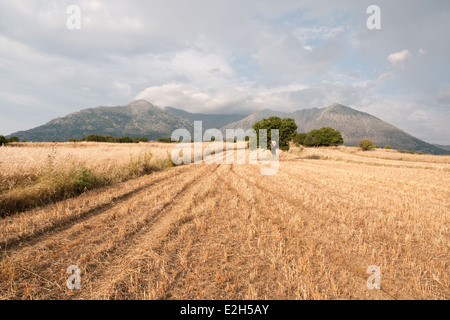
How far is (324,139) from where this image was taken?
81.4 m

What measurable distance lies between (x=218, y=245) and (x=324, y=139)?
89.0m

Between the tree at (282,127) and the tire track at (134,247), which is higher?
the tree at (282,127)

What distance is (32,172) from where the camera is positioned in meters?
7.61

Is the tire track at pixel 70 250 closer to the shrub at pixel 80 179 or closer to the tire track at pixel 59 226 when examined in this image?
the tire track at pixel 59 226

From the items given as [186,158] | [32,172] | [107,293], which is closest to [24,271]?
[107,293]

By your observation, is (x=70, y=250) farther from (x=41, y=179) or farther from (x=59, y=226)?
(x=41, y=179)

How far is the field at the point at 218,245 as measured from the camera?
308 cm

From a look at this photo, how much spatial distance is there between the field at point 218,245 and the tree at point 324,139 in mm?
81097

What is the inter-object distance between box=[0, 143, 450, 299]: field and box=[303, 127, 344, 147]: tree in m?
81.1

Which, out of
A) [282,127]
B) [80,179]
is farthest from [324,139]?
[80,179]

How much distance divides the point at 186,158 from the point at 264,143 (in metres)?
13.9

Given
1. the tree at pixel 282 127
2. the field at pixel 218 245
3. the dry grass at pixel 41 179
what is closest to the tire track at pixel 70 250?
the field at pixel 218 245

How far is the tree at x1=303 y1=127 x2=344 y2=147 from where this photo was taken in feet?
265
